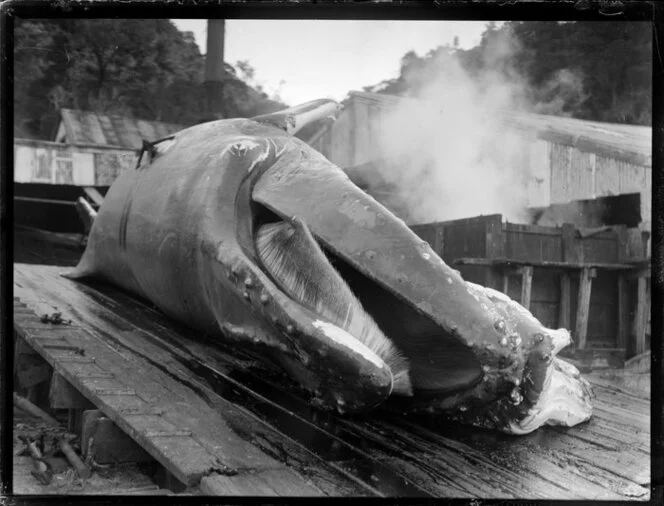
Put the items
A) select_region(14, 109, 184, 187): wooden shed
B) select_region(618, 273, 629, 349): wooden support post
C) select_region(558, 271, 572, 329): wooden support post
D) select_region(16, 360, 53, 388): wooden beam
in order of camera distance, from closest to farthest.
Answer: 1. select_region(16, 360, 53, 388): wooden beam
2. select_region(14, 109, 184, 187): wooden shed
3. select_region(558, 271, 572, 329): wooden support post
4. select_region(618, 273, 629, 349): wooden support post

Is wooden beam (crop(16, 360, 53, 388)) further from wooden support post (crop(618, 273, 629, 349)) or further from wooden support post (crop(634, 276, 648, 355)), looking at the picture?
wooden support post (crop(618, 273, 629, 349))

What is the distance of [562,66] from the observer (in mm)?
5129

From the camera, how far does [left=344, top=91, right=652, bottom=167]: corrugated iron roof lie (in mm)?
6751

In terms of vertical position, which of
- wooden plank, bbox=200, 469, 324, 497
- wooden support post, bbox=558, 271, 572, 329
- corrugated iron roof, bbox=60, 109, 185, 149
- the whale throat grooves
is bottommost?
wooden plank, bbox=200, 469, 324, 497

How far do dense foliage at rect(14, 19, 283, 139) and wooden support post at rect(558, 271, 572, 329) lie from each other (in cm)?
331

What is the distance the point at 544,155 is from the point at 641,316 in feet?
7.21

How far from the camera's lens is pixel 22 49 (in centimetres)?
395

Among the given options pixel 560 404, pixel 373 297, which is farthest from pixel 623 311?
pixel 373 297

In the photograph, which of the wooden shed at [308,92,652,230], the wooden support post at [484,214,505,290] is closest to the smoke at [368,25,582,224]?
the wooden shed at [308,92,652,230]

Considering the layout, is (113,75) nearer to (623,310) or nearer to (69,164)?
(69,164)

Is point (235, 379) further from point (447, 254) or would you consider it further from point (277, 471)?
point (447, 254)

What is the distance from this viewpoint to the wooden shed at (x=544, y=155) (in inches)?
283

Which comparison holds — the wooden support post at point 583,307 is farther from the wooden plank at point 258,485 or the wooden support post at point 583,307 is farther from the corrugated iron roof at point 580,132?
the wooden plank at point 258,485

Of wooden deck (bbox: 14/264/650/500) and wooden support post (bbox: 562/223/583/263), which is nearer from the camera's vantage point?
wooden deck (bbox: 14/264/650/500)
